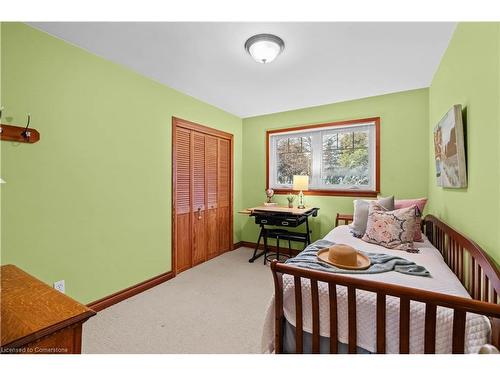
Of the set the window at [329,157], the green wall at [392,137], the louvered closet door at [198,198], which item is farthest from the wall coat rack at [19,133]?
the green wall at [392,137]

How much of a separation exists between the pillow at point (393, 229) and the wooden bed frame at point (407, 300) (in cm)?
43

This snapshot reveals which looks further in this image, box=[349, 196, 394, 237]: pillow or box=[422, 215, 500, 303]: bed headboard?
box=[349, 196, 394, 237]: pillow

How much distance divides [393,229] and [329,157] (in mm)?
1766

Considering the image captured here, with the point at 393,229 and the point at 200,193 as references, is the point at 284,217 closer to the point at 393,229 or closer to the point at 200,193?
the point at 200,193

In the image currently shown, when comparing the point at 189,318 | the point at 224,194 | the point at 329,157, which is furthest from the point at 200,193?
the point at 329,157

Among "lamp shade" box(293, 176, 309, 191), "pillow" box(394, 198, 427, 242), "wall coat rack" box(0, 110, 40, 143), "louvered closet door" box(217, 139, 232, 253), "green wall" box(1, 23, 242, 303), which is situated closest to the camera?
"wall coat rack" box(0, 110, 40, 143)

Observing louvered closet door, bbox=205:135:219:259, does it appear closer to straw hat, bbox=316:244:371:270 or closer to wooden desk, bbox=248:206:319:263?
wooden desk, bbox=248:206:319:263

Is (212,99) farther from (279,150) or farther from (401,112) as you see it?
(401,112)

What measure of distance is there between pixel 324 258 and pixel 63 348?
141 centimetres

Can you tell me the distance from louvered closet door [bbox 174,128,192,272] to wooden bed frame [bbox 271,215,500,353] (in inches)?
83.2

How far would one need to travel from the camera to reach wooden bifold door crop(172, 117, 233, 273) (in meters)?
3.08

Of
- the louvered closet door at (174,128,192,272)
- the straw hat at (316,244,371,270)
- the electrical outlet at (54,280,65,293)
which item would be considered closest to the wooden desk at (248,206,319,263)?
the louvered closet door at (174,128,192,272)

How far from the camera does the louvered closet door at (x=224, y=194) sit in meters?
3.85
